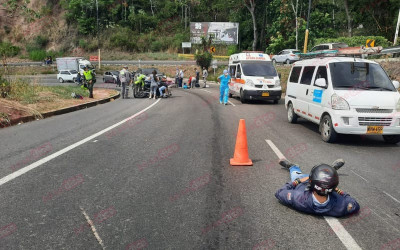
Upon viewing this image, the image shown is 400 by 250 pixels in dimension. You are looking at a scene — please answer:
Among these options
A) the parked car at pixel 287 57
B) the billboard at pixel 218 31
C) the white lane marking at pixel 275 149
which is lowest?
the white lane marking at pixel 275 149

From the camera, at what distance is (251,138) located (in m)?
8.31

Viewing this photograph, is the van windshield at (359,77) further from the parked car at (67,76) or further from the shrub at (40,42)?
the shrub at (40,42)

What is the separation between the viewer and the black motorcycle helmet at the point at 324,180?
12.5ft

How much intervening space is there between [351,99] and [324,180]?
450 centimetres

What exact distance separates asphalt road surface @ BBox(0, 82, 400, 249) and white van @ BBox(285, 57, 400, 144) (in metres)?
0.45

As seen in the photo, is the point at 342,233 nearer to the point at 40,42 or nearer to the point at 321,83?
the point at 321,83

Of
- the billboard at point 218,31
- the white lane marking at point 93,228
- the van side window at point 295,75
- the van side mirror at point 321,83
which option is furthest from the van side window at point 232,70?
the billboard at point 218,31

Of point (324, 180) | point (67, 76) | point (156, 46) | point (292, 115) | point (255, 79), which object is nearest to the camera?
point (324, 180)

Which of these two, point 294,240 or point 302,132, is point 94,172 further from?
point 302,132

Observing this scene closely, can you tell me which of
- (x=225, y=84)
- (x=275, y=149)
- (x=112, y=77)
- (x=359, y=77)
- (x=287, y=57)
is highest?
(x=287, y=57)

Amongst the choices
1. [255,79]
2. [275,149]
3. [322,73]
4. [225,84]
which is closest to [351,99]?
[322,73]

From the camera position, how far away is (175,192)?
179 inches

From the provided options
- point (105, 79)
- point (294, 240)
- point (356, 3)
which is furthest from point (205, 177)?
point (356, 3)

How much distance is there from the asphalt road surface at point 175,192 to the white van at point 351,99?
0.45 metres
